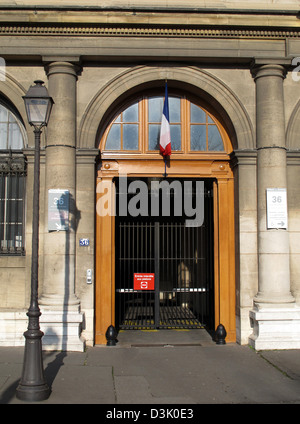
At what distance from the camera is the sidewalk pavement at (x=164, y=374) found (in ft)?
20.8

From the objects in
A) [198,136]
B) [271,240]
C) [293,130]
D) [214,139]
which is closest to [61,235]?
[198,136]

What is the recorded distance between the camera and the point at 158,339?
32.6ft

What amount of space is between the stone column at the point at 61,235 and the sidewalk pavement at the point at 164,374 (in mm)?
544

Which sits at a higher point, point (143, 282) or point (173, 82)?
point (173, 82)

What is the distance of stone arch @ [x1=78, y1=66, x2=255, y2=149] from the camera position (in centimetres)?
957

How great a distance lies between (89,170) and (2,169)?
1.99m

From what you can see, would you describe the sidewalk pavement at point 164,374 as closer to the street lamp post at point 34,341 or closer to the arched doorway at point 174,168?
the street lamp post at point 34,341

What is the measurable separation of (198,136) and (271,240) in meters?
2.86

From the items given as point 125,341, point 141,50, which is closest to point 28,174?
point 141,50

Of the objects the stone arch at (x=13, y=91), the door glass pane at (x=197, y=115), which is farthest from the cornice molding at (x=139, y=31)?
the door glass pane at (x=197, y=115)

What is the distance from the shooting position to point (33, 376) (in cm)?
618

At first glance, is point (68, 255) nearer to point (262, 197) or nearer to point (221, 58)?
point (262, 197)

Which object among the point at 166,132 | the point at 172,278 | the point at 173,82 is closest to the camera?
the point at 166,132

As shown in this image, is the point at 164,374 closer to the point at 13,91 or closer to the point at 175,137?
the point at 175,137
